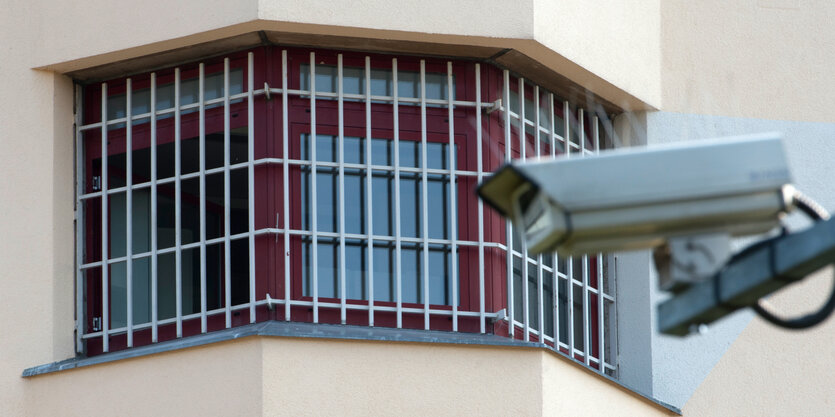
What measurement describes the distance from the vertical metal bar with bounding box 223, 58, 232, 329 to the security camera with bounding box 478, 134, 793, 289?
5185mm

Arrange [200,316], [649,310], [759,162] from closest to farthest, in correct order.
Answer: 1. [759,162]
2. [200,316]
3. [649,310]

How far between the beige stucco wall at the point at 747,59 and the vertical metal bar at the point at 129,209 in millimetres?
3552

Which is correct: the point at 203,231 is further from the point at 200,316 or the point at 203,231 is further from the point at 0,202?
the point at 0,202

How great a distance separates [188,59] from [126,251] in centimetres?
125

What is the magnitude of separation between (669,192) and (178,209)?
18.9ft

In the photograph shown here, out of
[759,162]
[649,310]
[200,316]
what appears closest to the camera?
[759,162]

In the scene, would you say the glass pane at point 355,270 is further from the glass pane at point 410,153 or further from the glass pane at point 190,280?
the glass pane at point 190,280

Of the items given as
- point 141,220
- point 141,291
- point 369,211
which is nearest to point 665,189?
point 369,211

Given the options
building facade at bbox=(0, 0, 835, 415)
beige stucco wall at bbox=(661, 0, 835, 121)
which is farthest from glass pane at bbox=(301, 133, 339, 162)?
beige stucco wall at bbox=(661, 0, 835, 121)

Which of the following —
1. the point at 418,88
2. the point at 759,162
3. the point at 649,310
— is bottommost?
the point at 649,310

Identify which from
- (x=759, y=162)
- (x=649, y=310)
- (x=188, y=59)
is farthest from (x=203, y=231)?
(x=759, y=162)

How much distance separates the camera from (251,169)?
9.84 metres

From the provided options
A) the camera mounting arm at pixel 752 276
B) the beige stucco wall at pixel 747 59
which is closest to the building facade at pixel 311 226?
the beige stucco wall at pixel 747 59

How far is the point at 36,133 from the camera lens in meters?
10.2
